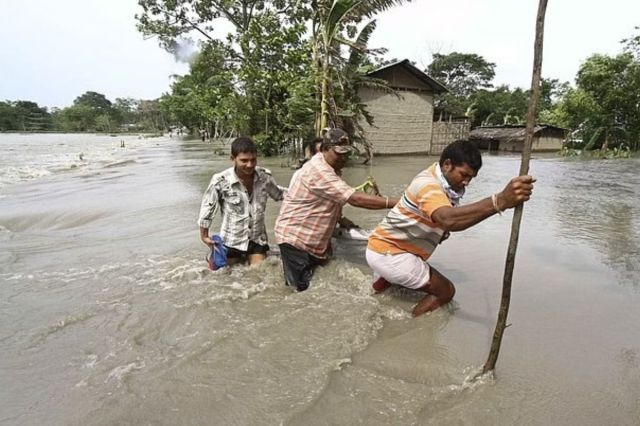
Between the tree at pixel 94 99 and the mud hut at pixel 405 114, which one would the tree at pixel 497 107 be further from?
the tree at pixel 94 99

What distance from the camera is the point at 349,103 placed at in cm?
1368

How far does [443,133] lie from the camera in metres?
21.5

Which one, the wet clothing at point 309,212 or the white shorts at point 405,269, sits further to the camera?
the wet clothing at point 309,212

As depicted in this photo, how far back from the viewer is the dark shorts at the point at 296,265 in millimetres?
3635

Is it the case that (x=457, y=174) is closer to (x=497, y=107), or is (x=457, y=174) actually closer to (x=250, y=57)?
(x=250, y=57)

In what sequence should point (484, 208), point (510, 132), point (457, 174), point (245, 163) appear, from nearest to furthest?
point (484, 208), point (457, 174), point (245, 163), point (510, 132)

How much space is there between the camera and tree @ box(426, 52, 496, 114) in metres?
42.3

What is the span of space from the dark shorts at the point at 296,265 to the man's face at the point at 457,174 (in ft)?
4.98

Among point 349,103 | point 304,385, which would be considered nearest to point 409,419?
point 304,385

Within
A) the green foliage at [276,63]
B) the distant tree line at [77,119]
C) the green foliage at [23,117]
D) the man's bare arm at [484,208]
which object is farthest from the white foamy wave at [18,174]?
the green foliage at [23,117]

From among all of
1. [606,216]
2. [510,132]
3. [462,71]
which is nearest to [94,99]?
[462,71]

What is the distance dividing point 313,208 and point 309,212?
0.18 ft

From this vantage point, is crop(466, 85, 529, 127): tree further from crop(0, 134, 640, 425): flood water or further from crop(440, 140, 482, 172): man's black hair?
crop(440, 140, 482, 172): man's black hair

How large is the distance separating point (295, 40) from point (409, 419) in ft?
46.3
